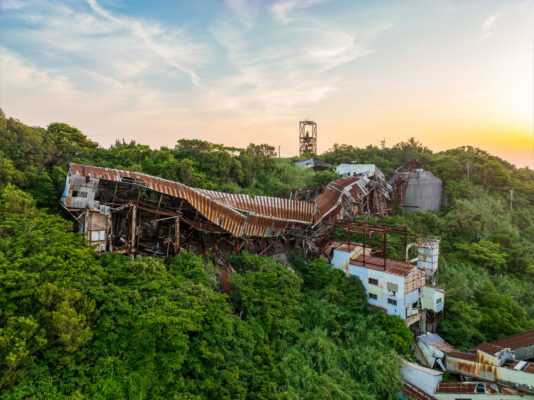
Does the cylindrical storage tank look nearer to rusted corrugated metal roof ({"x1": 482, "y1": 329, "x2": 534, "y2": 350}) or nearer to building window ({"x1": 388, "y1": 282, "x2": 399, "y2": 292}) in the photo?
rusted corrugated metal roof ({"x1": 482, "y1": 329, "x2": 534, "y2": 350})

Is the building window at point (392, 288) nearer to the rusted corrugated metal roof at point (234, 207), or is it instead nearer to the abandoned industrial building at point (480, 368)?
the abandoned industrial building at point (480, 368)

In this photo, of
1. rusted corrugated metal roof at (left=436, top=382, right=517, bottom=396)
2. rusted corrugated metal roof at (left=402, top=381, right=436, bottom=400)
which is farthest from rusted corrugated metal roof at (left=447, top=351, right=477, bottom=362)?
rusted corrugated metal roof at (left=402, top=381, right=436, bottom=400)

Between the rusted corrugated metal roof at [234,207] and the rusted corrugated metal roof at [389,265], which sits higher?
the rusted corrugated metal roof at [234,207]

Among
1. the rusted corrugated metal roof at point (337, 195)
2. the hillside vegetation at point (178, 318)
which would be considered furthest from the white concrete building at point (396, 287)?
the rusted corrugated metal roof at point (337, 195)

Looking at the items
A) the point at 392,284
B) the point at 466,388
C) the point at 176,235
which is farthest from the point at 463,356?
the point at 176,235

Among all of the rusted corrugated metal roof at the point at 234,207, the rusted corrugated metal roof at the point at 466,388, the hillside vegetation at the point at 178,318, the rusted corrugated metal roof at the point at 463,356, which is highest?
the rusted corrugated metal roof at the point at 234,207

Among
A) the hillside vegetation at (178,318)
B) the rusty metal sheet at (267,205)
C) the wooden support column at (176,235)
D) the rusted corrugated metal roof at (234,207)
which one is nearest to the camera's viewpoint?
the hillside vegetation at (178,318)

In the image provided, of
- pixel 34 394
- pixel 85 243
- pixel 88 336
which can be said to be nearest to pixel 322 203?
pixel 85 243

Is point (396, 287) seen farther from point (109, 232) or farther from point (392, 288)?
point (109, 232)
